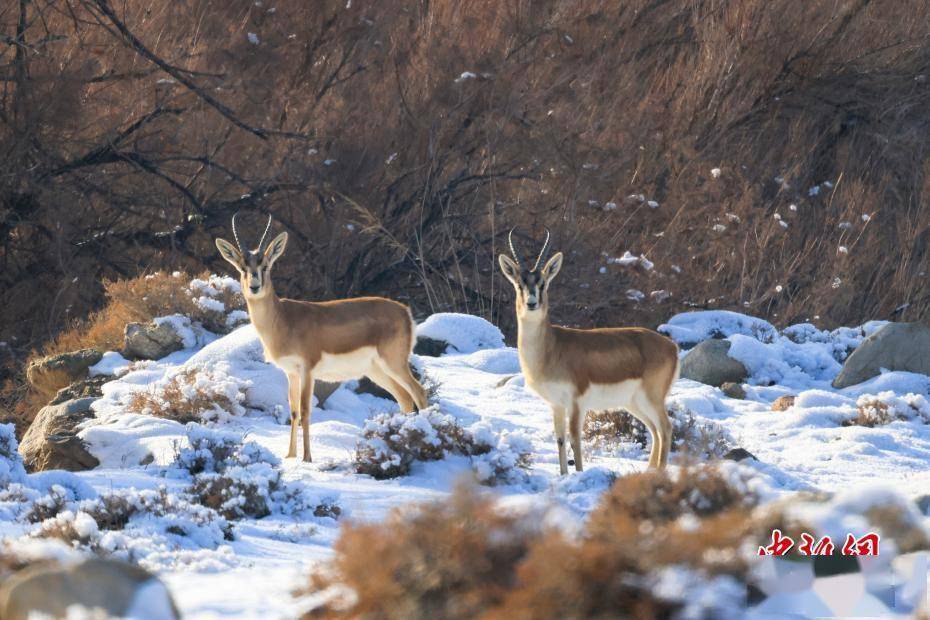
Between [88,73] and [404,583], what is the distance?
18.7 m

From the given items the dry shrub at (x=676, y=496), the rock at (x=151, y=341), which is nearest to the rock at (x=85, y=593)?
the dry shrub at (x=676, y=496)

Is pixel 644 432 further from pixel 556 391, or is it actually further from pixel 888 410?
pixel 888 410

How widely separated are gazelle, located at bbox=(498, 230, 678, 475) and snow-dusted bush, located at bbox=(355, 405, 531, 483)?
515 millimetres

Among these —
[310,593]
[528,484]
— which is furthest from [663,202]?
[310,593]

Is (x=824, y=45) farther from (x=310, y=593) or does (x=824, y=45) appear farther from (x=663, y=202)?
(x=310, y=593)

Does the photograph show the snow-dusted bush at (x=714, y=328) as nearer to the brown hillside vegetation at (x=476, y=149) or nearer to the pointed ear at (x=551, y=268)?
the brown hillside vegetation at (x=476, y=149)

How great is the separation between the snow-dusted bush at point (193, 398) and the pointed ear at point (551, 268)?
3.91 metres

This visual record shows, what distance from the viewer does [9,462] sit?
9.72 meters

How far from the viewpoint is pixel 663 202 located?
1005 inches

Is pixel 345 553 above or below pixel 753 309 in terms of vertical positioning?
below

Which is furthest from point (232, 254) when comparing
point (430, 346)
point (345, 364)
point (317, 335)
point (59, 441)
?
point (430, 346)

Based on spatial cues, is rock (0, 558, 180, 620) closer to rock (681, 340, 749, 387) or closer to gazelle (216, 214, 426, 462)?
gazelle (216, 214, 426, 462)

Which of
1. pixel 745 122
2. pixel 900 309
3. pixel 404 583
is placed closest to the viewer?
pixel 404 583

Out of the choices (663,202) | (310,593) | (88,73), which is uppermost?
(88,73)
